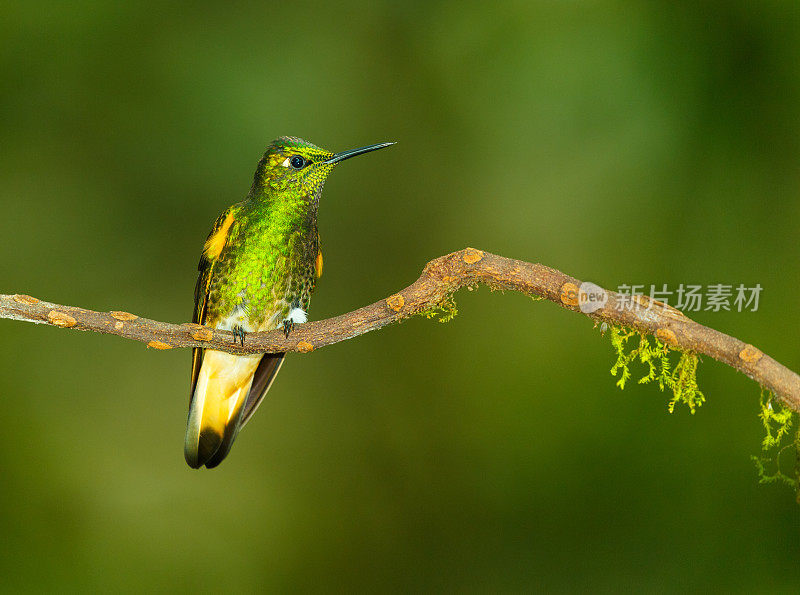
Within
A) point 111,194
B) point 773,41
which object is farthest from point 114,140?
point 773,41

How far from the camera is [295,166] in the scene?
2.77 metres

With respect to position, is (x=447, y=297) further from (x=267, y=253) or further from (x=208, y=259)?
(x=208, y=259)

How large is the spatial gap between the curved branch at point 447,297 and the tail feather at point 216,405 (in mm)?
716

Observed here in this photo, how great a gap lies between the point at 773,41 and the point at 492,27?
6.24ft

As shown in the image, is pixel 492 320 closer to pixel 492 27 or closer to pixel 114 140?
pixel 492 27

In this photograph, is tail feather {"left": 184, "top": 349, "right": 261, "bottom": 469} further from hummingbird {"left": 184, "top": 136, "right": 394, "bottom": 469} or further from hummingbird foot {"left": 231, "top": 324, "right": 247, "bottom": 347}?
hummingbird foot {"left": 231, "top": 324, "right": 247, "bottom": 347}

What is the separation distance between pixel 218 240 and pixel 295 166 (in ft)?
1.35

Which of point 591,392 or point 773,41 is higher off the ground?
point 773,41

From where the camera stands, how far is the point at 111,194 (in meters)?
5.02

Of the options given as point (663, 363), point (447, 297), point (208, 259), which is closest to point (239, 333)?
point (208, 259)

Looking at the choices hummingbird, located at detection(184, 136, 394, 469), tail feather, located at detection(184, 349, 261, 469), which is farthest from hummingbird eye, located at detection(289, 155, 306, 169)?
tail feather, located at detection(184, 349, 261, 469)

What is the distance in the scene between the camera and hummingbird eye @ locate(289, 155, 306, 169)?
277 centimetres

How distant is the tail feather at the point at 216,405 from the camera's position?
2951 mm

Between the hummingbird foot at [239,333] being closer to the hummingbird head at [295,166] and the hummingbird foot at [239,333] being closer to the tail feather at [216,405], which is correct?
the tail feather at [216,405]
